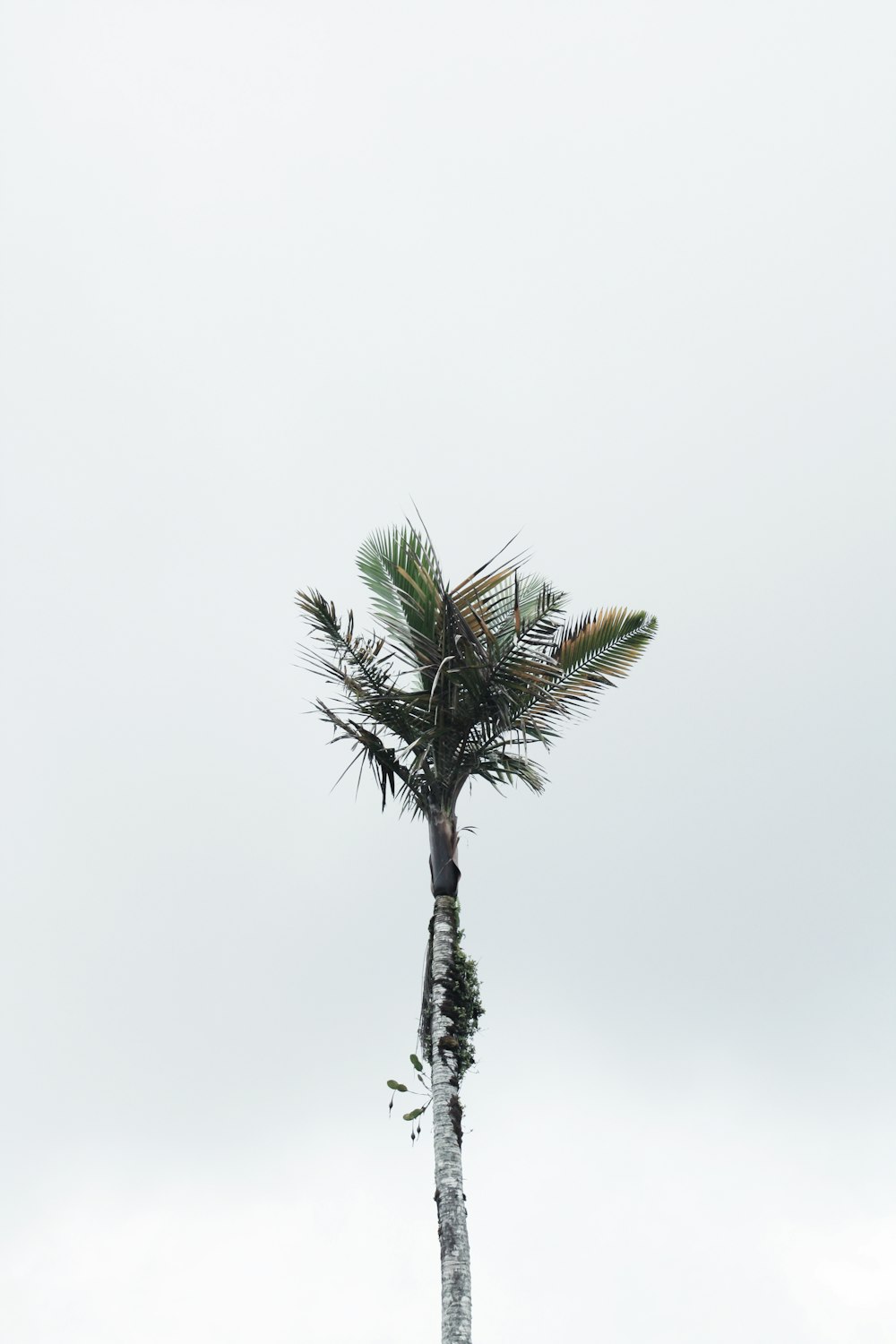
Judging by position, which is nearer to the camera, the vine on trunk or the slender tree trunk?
the slender tree trunk

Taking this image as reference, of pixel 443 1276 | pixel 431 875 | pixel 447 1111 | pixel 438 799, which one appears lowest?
pixel 443 1276

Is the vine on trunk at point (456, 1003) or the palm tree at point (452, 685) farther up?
the palm tree at point (452, 685)

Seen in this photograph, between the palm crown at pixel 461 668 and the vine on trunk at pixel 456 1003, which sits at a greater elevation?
the palm crown at pixel 461 668

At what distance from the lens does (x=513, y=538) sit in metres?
12.2

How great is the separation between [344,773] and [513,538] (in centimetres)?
328

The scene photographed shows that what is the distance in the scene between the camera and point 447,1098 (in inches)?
417

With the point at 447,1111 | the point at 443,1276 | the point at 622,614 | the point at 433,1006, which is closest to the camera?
the point at 443,1276

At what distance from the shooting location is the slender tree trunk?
31.5ft

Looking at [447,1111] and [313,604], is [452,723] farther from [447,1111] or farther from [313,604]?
[447,1111]

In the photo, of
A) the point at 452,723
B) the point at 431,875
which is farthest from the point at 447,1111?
the point at 452,723

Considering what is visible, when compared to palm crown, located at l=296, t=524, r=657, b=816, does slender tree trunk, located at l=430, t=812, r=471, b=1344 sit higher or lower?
lower

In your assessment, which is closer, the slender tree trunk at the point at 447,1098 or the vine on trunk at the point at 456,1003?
the slender tree trunk at the point at 447,1098

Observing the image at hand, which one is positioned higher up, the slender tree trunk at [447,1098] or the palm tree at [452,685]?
the palm tree at [452,685]

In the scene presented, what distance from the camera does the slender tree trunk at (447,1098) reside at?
959 cm
